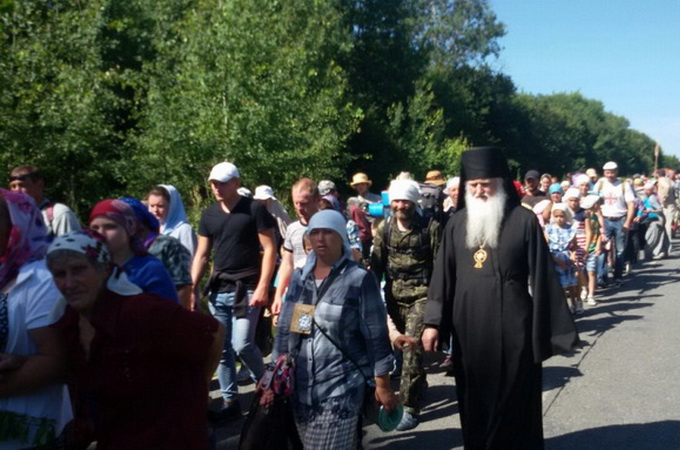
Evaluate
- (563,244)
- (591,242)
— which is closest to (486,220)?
(563,244)

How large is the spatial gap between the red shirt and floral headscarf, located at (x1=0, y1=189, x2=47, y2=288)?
0.48 metres

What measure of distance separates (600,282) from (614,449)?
9456mm

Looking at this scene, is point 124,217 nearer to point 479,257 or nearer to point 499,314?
point 479,257

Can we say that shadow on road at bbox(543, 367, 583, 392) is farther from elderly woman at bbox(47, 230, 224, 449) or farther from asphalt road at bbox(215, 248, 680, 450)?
elderly woman at bbox(47, 230, 224, 449)

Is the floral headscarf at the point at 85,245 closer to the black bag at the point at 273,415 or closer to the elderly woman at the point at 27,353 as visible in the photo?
the elderly woman at the point at 27,353

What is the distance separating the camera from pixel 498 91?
58719 millimetres

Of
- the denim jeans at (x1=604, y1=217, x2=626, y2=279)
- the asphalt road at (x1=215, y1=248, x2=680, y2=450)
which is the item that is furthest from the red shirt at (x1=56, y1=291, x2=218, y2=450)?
the denim jeans at (x1=604, y1=217, x2=626, y2=279)

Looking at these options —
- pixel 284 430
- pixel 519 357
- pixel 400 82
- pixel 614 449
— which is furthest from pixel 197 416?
pixel 400 82

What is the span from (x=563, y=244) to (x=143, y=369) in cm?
912

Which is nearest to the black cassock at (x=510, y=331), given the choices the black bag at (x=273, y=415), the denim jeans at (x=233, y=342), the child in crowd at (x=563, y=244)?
the black bag at (x=273, y=415)

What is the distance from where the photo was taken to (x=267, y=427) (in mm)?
4254

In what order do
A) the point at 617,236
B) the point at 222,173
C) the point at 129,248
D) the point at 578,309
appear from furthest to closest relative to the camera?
the point at 617,236, the point at 578,309, the point at 222,173, the point at 129,248

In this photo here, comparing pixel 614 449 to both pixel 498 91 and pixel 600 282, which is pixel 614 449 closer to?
pixel 600 282

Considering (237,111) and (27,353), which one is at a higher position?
(237,111)
